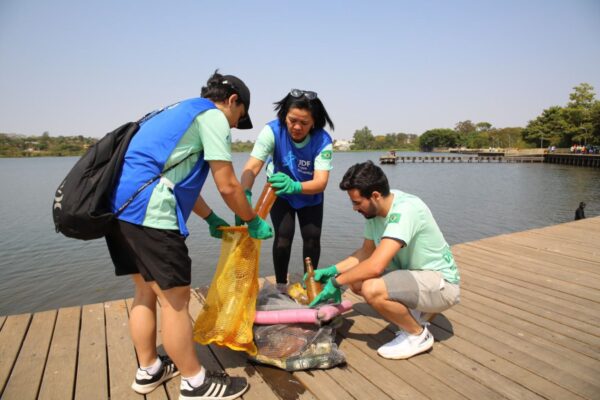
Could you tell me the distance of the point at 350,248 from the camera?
339 inches

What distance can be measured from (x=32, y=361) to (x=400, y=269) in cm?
227

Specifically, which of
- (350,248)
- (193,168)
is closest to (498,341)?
(193,168)

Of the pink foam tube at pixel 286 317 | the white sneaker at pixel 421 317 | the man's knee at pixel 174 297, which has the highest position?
the man's knee at pixel 174 297

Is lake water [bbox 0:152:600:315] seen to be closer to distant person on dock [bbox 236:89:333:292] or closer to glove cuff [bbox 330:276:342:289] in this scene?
distant person on dock [bbox 236:89:333:292]

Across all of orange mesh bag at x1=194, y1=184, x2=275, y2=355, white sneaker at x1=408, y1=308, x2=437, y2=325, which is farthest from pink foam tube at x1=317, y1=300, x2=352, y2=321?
white sneaker at x1=408, y1=308, x2=437, y2=325

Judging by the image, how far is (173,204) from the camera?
1546 millimetres

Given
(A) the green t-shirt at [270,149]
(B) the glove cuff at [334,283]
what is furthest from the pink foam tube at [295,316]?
(A) the green t-shirt at [270,149]

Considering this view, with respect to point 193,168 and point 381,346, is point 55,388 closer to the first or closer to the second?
point 193,168

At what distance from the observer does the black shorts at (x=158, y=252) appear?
4.89 feet

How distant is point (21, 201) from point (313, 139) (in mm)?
18099

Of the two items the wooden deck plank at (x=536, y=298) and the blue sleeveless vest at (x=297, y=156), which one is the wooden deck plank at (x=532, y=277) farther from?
the blue sleeveless vest at (x=297, y=156)

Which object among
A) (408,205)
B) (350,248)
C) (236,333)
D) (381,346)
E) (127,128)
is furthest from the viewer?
(350,248)

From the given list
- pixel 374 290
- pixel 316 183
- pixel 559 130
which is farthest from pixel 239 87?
pixel 559 130

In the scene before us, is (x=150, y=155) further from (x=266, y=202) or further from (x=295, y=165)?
(x=295, y=165)
